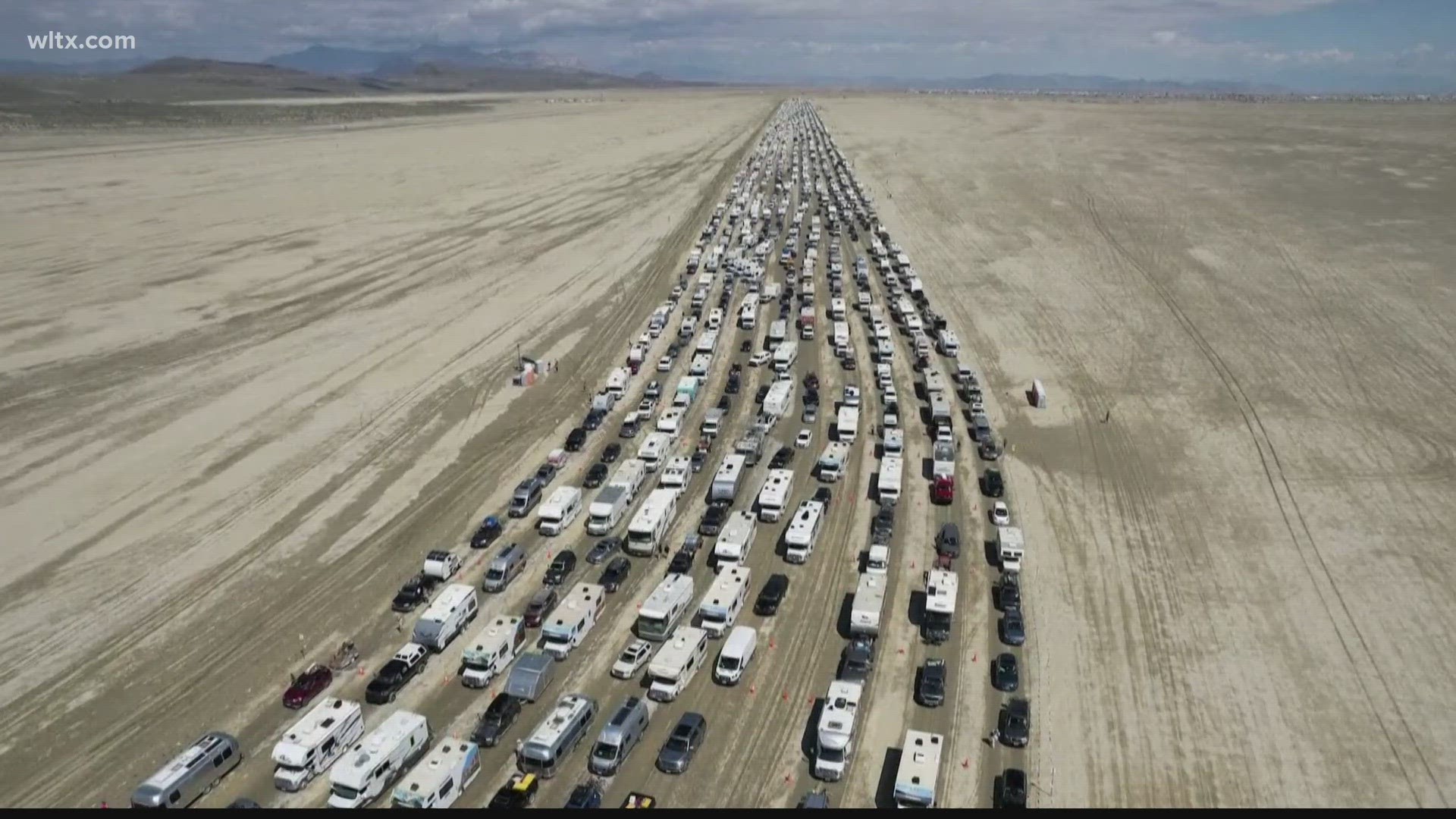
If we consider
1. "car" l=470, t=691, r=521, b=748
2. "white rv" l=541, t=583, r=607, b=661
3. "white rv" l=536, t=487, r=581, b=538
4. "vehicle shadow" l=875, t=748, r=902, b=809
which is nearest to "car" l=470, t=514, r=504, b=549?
"white rv" l=536, t=487, r=581, b=538

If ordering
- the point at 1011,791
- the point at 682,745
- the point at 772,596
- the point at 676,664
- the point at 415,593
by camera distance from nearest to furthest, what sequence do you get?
the point at 1011,791 → the point at 682,745 → the point at 676,664 → the point at 772,596 → the point at 415,593

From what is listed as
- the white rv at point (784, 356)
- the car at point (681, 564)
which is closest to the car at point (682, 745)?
the car at point (681, 564)

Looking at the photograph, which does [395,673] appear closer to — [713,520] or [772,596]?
[772,596]

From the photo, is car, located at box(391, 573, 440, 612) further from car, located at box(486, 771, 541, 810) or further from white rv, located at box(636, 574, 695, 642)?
car, located at box(486, 771, 541, 810)

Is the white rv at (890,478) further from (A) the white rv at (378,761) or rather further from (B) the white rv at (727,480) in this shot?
(A) the white rv at (378,761)

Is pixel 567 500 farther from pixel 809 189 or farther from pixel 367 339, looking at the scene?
pixel 809 189


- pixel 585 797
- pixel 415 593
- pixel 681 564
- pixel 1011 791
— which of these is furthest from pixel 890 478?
pixel 585 797
